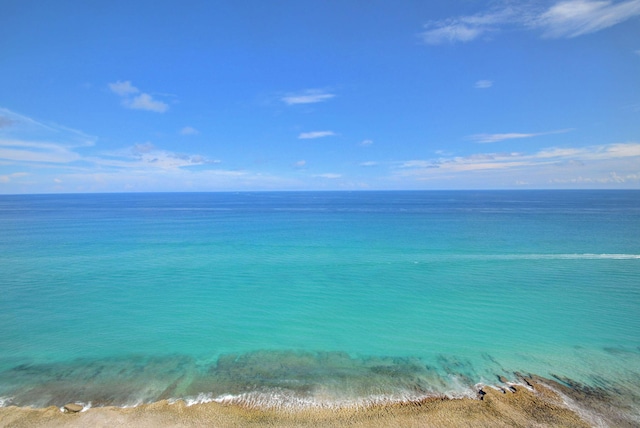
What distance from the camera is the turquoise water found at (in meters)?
14.3

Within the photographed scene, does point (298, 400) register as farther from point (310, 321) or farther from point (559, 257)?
point (559, 257)

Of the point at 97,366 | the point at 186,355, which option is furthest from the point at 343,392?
the point at 97,366

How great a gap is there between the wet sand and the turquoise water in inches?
31.7

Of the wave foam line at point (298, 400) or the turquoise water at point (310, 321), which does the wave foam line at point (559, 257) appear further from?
the wave foam line at point (298, 400)

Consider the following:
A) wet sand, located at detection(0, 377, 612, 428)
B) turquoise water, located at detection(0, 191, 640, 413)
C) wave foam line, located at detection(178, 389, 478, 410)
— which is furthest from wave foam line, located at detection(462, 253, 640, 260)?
wave foam line, located at detection(178, 389, 478, 410)

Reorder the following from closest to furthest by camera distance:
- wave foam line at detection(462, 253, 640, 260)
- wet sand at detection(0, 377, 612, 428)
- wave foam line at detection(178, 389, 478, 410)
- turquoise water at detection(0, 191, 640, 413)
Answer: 1. wet sand at detection(0, 377, 612, 428)
2. wave foam line at detection(178, 389, 478, 410)
3. turquoise water at detection(0, 191, 640, 413)
4. wave foam line at detection(462, 253, 640, 260)

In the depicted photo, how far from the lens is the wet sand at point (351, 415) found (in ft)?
37.9

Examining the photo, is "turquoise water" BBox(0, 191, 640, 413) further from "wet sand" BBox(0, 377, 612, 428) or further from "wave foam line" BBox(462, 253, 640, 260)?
"wet sand" BBox(0, 377, 612, 428)

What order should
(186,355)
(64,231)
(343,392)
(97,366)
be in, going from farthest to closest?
1. (64,231)
2. (186,355)
3. (97,366)
4. (343,392)

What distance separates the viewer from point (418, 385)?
Answer: 13938 millimetres

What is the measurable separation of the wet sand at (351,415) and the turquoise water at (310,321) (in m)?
0.81

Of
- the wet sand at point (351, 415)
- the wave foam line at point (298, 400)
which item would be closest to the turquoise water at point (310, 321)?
the wave foam line at point (298, 400)

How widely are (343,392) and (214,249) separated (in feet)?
108

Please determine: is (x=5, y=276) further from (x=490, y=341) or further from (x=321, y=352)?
(x=490, y=341)
